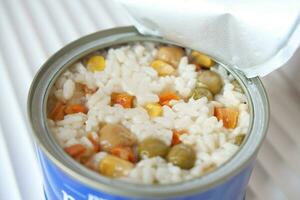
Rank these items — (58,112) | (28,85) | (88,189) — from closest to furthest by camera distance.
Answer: (88,189), (58,112), (28,85)

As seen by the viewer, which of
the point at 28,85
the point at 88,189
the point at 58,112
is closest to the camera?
the point at 88,189

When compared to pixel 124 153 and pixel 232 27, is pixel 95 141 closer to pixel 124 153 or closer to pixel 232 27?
pixel 124 153

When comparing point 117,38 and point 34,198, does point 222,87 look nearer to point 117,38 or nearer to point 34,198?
point 117,38

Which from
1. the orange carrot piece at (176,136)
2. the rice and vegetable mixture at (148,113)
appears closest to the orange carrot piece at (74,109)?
the rice and vegetable mixture at (148,113)

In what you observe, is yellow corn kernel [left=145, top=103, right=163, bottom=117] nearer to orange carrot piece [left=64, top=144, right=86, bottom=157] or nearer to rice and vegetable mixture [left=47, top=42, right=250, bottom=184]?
rice and vegetable mixture [left=47, top=42, right=250, bottom=184]

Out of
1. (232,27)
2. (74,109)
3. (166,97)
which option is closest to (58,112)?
(74,109)

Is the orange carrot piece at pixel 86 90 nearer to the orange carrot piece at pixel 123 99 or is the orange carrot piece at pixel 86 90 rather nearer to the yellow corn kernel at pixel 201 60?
the orange carrot piece at pixel 123 99

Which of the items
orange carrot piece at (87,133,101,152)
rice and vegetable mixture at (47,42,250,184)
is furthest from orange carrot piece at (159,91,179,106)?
orange carrot piece at (87,133,101,152)
